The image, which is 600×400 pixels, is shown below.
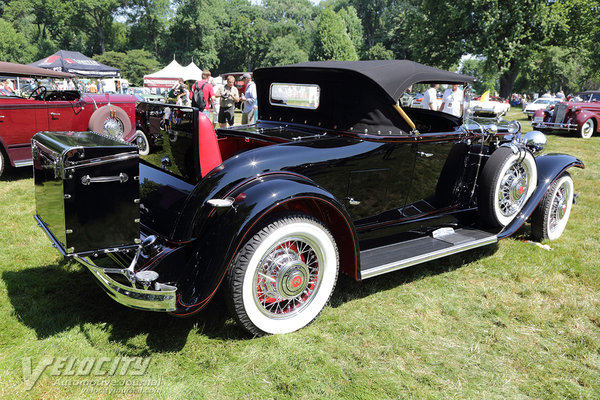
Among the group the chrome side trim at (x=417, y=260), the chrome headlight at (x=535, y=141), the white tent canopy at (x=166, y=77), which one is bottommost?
the chrome side trim at (x=417, y=260)

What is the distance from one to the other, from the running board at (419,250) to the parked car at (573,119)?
1312 cm

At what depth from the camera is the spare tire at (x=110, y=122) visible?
26.4 feet

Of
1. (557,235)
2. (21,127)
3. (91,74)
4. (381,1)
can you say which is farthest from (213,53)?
(557,235)

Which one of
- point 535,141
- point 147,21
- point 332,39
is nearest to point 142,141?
point 535,141

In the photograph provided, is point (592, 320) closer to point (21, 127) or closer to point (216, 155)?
point (216, 155)

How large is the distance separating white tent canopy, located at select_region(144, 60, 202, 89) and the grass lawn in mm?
31432

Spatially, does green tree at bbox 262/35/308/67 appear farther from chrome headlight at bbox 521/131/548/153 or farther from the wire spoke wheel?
chrome headlight at bbox 521/131/548/153

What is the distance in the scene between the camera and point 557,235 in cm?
484

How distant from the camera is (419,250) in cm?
348

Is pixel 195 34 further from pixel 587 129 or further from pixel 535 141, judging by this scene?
pixel 535 141

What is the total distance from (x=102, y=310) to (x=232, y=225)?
1.40 metres

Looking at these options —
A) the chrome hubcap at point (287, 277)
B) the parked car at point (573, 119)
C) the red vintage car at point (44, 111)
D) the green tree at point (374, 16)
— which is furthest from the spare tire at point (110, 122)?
the green tree at point (374, 16)

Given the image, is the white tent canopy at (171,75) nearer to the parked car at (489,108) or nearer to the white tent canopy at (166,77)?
the white tent canopy at (166,77)

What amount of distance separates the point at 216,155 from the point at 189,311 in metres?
1.12
